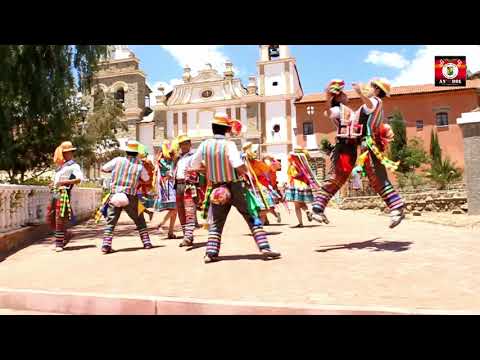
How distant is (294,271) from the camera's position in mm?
4406

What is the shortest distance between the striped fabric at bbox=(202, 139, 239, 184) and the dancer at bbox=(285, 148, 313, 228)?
3.82 metres

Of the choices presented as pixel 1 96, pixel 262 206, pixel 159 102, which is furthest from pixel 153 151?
pixel 262 206

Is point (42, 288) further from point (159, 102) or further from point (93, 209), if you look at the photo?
point (159, 102)

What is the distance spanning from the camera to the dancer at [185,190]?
664 centimetres

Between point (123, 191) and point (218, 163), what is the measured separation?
6.36 feet

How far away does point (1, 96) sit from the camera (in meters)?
8.80

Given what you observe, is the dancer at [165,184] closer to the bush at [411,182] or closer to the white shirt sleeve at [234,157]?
the white shirt sleeve at [234,157]

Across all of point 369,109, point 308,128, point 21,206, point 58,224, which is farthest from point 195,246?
point 308,128

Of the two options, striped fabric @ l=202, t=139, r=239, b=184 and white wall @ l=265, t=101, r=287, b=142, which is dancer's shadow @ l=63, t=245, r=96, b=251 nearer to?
striped fabric @ l=202, t=139, r=239, b=184

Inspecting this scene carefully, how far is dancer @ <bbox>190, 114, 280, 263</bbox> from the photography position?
199 inches

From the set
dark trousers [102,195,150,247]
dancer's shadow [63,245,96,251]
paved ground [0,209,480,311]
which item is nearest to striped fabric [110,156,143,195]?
dark trousers [102,195,150,247]

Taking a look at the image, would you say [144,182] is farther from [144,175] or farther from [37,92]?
[37,92]
